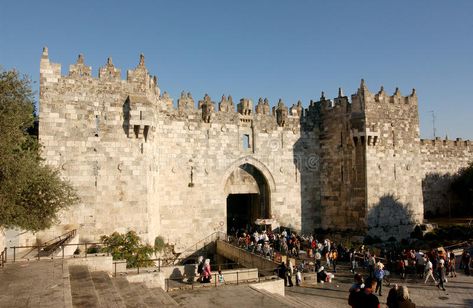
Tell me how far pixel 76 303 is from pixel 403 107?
22361 millimetres

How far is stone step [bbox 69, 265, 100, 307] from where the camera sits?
→ 348 inches

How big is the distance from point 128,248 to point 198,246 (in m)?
7.04

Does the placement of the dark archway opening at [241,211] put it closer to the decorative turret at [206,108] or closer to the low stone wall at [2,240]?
the decorative turret at [206,108]

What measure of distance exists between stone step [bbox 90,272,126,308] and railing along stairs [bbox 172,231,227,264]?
9.85 metres

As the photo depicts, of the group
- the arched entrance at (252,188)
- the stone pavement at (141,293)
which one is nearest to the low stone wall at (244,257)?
the stone pavement at (141,293)

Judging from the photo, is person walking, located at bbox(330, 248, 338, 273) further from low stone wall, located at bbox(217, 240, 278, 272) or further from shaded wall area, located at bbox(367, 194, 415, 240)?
shaded wall area, located at bbox(367, 194, 415, 240)

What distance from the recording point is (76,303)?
28.8 feet

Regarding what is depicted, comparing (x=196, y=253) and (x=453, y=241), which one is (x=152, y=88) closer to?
(x=196, y=253)

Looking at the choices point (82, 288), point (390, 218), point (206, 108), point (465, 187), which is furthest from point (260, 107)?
point (465, 187)

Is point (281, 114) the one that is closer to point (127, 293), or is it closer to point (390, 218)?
point (390, 218)

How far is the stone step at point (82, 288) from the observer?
348 inches

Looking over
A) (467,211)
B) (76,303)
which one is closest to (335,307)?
(76,303)

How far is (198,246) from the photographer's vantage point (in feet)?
74.9

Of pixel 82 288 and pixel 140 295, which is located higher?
pixel 82 288
